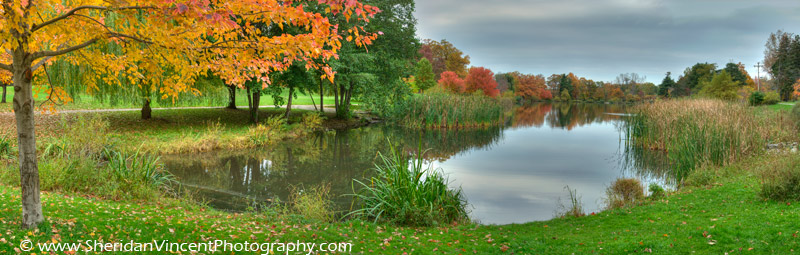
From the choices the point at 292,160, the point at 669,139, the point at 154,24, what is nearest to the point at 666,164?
the point at 669,139

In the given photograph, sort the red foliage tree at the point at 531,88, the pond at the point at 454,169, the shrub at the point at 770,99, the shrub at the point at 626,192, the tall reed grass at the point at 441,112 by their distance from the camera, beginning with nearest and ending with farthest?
1. the shrub at the point at 626,192
2. the pond at the point at 454,169
3. the tall reed grass at the point at 441,112
4. the shrub at the point at 770,99
5. the red foliage tree at the point at 531,88

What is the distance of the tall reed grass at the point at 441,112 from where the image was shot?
2453cm

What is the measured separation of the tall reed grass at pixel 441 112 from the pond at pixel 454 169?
11.8ft

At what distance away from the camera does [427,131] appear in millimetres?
23328

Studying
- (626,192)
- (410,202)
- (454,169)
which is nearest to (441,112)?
(454,169)

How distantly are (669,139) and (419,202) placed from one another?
11751mm

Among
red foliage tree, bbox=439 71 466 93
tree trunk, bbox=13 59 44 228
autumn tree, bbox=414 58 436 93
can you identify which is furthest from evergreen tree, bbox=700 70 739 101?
tree trunk, bbox=13 59 44 228

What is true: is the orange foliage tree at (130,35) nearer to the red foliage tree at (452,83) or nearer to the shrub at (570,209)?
the shrub at (570,209)

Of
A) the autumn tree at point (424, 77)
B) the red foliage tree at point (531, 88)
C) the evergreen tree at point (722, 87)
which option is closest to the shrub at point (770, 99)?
the evergreen tree at point (722, 87)

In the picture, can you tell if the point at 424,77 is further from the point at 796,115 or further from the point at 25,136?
the point at 25,136

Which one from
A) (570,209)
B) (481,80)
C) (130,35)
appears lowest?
(570,209)

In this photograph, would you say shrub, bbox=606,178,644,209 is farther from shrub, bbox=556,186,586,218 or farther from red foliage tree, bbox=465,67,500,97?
red foliage tree, bbox=465,67,500,97

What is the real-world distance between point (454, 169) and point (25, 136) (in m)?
10.3

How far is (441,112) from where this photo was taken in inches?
974
